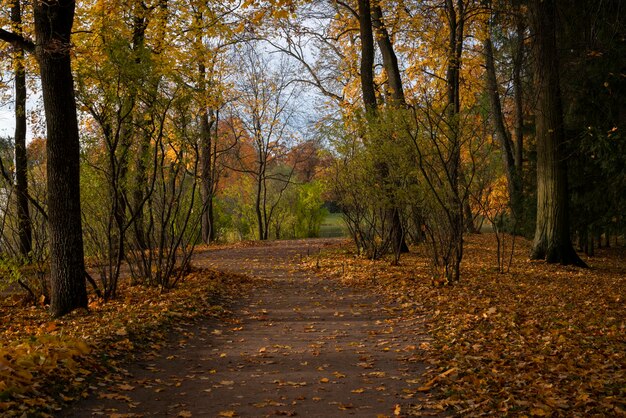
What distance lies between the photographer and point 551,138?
42.3 feet

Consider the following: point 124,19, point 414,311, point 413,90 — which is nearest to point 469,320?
point 414,311

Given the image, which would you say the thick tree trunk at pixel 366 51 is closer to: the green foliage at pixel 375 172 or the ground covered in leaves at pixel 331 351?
the green foliage at pixel 375 172

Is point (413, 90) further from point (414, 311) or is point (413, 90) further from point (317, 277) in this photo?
point (414, 311)

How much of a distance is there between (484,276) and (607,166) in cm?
391

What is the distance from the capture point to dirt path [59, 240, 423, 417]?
178 inches

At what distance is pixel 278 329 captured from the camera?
7.68m

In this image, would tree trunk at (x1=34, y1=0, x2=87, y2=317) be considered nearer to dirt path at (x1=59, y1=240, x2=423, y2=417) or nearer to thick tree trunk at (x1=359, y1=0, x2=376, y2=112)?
dirt path at (x1=59, y1=240, x2=423, y2=417)

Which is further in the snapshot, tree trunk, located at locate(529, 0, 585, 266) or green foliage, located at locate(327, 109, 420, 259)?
tree trunk, located at locate(529, 0, 585, 266)

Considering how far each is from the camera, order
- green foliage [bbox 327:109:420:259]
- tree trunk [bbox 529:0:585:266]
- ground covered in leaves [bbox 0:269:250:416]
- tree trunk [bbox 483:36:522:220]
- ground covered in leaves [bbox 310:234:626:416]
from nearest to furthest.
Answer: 1. ground covered in leaves [bbox 0:269:250:416]
2. ground covered in leaves [bbox 310:234:626:416]
3. green foliage [bbox 327:109:420:259]
4. tree trunk [bbox 529:0:585:266]
5. tree trunk [bbox 483:36:522:220]

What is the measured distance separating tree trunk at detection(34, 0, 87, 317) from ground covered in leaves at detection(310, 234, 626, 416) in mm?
4694

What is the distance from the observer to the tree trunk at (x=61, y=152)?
771cm

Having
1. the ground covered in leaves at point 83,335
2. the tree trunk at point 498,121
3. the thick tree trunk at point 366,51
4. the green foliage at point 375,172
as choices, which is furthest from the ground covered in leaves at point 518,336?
the tree trunk at point 498,121

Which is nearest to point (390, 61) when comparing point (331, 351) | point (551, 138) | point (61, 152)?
point (551, 138)

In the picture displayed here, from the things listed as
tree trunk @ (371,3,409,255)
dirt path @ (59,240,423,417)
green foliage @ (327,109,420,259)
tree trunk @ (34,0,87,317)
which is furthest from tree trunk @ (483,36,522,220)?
tree trunk @ (34,0,87,317)
